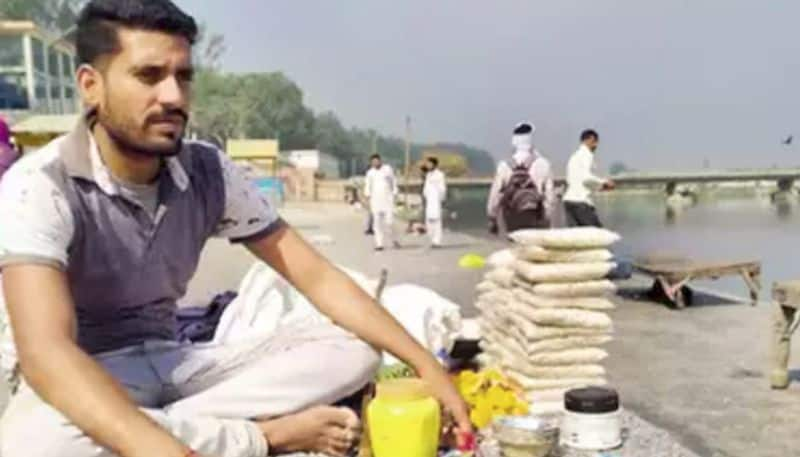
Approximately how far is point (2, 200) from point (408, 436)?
1210 mm

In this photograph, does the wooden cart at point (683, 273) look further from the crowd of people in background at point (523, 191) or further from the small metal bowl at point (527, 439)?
the small metal bowl at point (527, 439)

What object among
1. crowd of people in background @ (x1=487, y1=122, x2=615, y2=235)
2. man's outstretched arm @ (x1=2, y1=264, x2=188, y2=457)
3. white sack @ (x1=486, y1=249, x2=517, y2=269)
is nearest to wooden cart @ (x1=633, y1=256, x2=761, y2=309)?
crowd of people in background @ (x1=487, y1=122, x2=615, y2=235)

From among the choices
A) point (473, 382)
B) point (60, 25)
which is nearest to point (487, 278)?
point (473, 382)

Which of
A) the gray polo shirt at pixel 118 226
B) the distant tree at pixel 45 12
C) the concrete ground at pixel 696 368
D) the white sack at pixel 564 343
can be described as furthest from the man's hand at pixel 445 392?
the distant tree at pixel 45 12

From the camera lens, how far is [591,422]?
3049mm

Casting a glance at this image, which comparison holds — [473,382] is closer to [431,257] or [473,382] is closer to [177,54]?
[177,54]

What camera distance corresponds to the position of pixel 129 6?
243 centimetres

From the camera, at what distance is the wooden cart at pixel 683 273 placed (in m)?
9.39

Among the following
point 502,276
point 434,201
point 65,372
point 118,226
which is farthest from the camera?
point 434,201

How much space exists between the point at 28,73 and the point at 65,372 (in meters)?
34.1

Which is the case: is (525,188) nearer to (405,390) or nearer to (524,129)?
(524,129)

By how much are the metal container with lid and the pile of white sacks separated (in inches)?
44.1

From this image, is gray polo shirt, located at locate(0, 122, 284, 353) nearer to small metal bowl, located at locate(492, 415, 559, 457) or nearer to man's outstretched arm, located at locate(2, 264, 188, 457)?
man's outstretched arm, located at locate(2, 264, 188, 457)

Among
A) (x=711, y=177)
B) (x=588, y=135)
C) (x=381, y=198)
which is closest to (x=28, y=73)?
(x=381, y=198)
